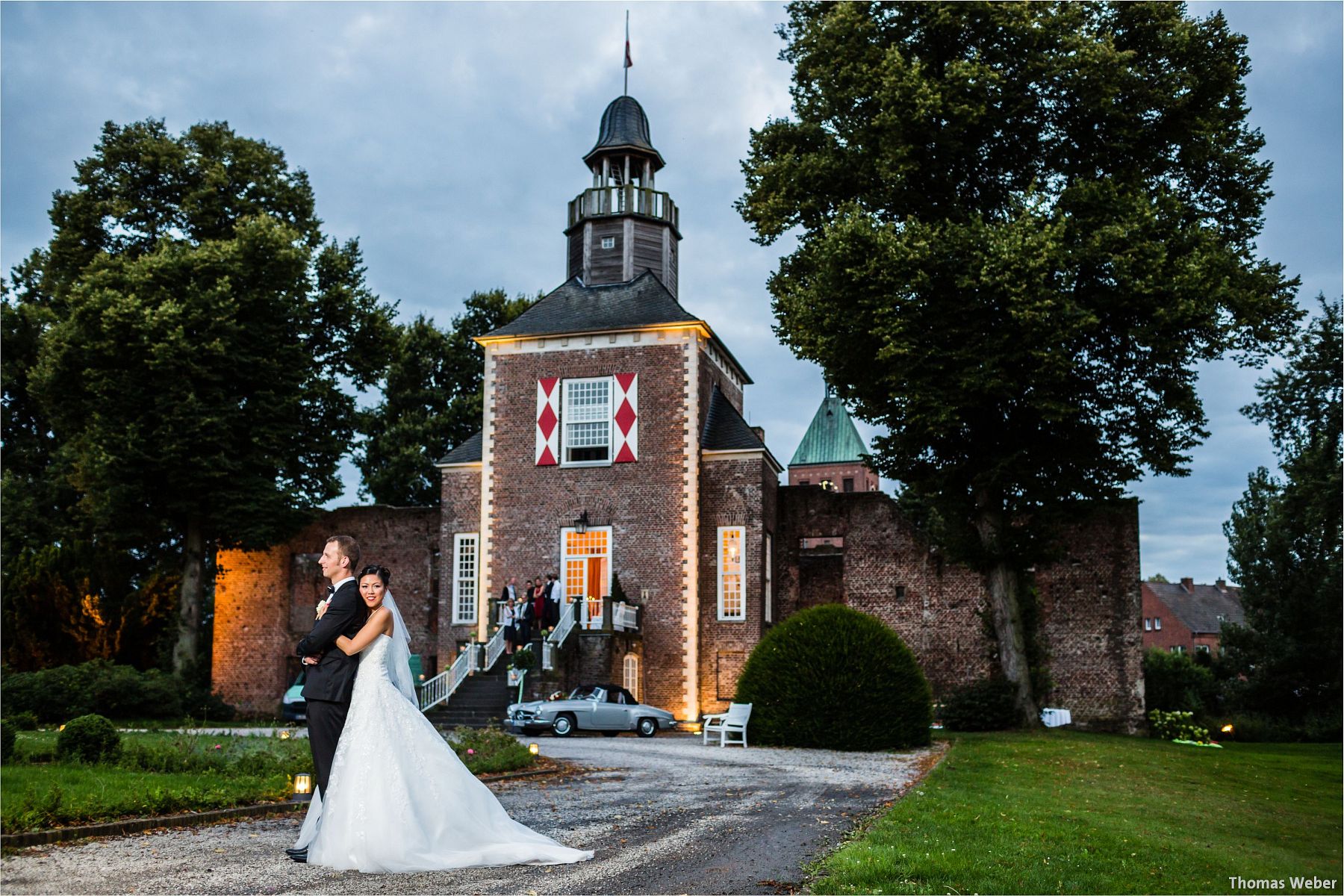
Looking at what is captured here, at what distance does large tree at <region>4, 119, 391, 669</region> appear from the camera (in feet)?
93.0

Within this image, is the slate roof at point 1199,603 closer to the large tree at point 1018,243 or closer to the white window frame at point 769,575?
the white window frame at point 769,575

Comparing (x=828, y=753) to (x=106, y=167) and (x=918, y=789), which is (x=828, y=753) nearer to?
(x=918, y=789)

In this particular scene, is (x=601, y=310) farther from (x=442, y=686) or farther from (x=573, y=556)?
(x=442, y=686)

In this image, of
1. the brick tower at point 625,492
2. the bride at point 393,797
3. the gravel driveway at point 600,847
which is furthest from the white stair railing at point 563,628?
the bride at point 393,797

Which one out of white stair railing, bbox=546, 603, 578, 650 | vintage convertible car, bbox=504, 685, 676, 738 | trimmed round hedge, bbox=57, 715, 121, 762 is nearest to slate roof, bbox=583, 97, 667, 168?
white stair railing, bbox=546, 603, 578, 650

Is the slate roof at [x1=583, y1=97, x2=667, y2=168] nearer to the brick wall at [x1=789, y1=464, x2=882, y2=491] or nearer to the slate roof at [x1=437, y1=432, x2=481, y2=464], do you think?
the slate roof at [x1=437, y1=432, x2=481, y2=464]

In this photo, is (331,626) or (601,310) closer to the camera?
(331,626)

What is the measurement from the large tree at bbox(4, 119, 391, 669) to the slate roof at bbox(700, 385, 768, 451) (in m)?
9.45

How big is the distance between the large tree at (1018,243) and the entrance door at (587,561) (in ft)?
28.6

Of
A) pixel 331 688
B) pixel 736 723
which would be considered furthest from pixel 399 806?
pixel 736 723

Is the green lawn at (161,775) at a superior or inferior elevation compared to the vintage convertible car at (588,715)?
superior

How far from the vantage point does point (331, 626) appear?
24.4 feet

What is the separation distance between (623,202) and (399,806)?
Result: 27781 millimetres

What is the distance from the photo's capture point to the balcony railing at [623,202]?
109 feet
